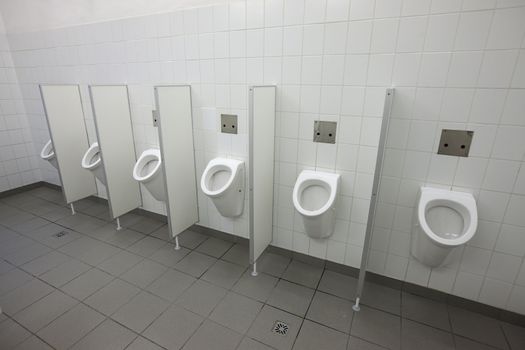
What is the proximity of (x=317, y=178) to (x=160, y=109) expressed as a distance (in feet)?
4.45

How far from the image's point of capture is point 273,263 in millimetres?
2428

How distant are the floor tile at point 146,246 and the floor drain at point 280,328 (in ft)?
4.50

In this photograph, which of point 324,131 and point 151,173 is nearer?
point 324,131

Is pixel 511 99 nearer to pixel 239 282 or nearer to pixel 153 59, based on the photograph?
pixel 239 282

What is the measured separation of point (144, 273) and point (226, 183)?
1014mm

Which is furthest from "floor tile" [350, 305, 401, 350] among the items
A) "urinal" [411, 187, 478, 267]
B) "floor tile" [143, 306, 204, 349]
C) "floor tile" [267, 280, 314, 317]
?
"floor tile" [143, 306, 204, 349]

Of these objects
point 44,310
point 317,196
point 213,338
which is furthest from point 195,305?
point 317,196

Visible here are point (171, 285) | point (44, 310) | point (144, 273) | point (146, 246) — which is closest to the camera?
point (44, 310)

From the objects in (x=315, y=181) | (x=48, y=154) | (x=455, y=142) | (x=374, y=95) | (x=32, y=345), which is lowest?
(x=32, y=345)

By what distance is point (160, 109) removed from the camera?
7.17 ft

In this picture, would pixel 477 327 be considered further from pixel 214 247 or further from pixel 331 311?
pixel 214 247

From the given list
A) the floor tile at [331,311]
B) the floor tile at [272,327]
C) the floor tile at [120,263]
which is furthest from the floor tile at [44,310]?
the floor tile at [331,311]

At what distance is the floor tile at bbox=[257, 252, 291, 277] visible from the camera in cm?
232

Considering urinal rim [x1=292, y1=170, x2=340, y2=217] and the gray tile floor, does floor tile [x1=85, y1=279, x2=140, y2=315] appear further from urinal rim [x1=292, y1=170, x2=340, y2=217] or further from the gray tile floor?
urinal rim [x1=292, y1=170, x2=340, y2=217]
